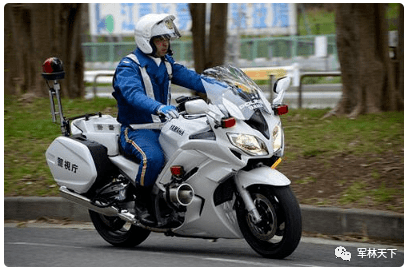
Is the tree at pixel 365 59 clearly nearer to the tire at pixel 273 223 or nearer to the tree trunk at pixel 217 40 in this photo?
the tree trunk at pixel 217 40

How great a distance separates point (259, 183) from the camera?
21.5 ft

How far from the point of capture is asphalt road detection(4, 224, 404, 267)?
682 centimetres

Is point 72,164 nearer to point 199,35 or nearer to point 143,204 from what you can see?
point 143,204

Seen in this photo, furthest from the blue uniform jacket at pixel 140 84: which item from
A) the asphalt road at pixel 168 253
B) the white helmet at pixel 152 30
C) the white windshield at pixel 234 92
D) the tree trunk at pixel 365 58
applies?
the tree trunk at pixel 365 58

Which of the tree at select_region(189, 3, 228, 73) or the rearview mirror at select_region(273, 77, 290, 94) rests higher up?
the tree at select_region(189, 3, 228, 73)

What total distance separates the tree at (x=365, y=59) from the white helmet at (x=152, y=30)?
4899mm

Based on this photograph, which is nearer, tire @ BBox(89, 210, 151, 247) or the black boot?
the black boot

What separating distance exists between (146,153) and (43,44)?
776 cm

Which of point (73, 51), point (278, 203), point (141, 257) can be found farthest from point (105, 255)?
point (73, 51)

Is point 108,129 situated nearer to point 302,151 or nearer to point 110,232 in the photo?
point 110,232

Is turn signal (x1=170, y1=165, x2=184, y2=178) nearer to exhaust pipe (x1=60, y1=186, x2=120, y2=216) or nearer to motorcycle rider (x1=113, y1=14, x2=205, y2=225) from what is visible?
motorcycle rider (x1=113, y1=14, x2=205, y2=225)

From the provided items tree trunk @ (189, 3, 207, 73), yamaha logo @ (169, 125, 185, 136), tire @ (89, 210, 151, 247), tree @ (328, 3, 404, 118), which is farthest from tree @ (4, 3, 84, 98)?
yamaha logo @ (169, 125, 185, 136)

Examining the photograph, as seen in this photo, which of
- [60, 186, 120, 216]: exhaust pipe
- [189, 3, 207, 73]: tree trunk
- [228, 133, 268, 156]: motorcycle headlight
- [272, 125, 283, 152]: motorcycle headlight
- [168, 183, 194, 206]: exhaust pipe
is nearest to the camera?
[228, 133, 268, 156]: motorcycle headlight

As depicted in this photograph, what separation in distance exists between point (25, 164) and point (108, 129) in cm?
344
